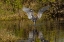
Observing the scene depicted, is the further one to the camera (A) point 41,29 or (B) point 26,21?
(B) point 26,21

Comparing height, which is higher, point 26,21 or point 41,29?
point 41,29

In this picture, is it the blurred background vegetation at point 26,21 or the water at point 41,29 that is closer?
the water at point 41,29

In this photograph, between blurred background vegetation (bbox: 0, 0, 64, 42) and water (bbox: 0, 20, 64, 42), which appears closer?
water (bbox: 0, 20, 64, 42)

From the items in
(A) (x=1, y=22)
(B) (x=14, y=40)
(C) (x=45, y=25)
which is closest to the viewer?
(B) (x=14, y=40)


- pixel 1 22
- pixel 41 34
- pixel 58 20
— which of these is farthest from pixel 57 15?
pixel 41 34

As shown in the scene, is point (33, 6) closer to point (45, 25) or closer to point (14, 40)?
point (45, 25)
